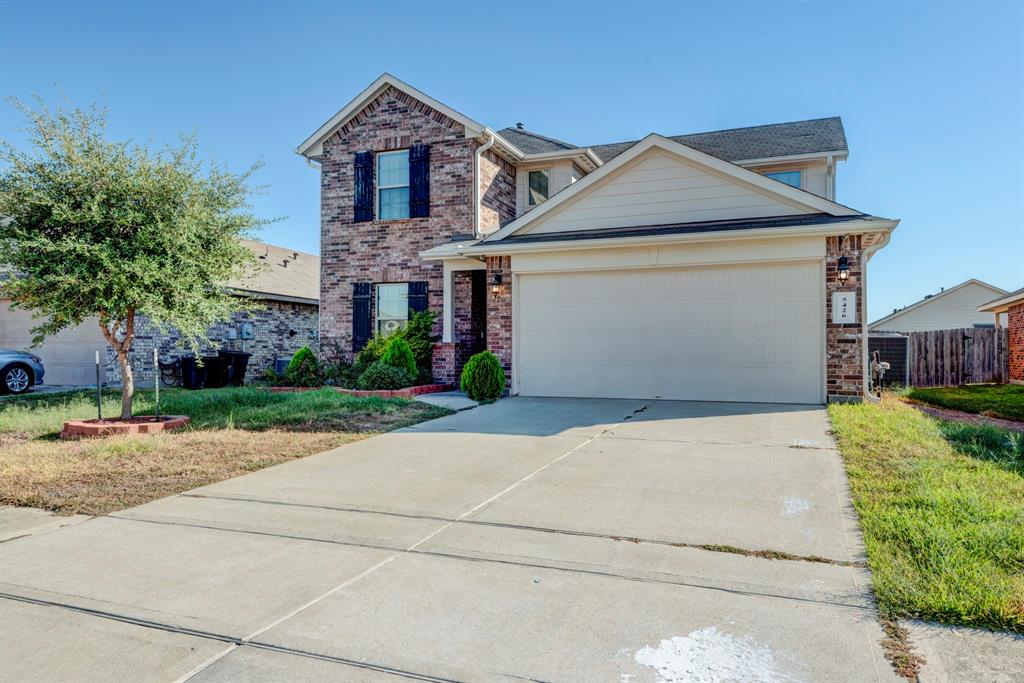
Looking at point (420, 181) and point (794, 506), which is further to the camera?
point (420, 181)

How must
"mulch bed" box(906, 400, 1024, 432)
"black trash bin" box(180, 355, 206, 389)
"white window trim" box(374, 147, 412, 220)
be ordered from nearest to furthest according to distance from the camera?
"mulch bed" box(906, 400, 1024, 432) → "white window trim" box(374, 147, 412, 220) → "black trash bin" box(180, 355, 206, 389)

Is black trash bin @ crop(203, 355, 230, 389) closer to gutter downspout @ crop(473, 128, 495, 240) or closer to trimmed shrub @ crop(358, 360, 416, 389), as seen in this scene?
trimmed shrub @ crop(358, 360, 416, 389)

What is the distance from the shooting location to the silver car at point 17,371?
14.3 meters

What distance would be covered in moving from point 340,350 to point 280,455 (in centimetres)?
871

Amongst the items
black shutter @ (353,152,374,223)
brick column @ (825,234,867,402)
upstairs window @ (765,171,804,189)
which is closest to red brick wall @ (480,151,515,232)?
black shutter @ (353,152,374,223)

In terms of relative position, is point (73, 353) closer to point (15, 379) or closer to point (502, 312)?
point (15, 379)

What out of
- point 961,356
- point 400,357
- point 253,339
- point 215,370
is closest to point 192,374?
point 215,370

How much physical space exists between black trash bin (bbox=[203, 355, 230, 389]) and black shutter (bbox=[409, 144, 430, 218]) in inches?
231

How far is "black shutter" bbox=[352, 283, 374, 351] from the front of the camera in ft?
49.5

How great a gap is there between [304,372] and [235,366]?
2.97m

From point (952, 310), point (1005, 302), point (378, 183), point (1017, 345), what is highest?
point (378, 183)

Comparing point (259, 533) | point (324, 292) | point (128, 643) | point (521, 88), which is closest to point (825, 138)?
point (521, 88)

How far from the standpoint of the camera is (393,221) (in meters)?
15.1

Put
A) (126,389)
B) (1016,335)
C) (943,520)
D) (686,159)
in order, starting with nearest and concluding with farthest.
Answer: (943,520)
(126,389)
(686,159)
(1016,335)
